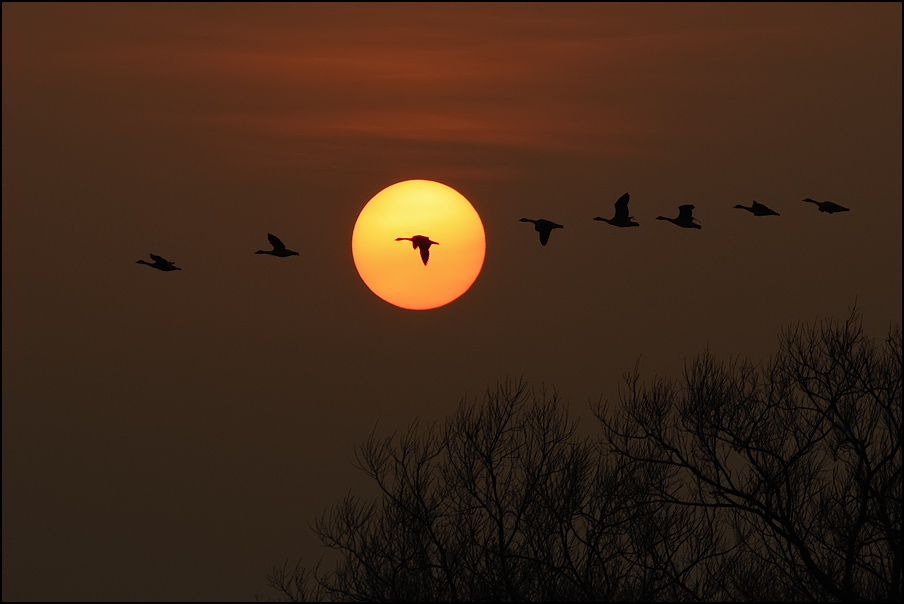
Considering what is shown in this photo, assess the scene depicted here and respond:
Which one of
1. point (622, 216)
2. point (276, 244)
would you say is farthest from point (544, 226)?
point (276, 244)

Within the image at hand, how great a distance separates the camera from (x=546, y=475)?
24938 millimetres

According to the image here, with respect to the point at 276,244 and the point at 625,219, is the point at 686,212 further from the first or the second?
the point at 276,244

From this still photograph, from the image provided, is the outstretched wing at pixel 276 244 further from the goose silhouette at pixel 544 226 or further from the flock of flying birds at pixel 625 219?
the goose silhouette at pixel 544 226

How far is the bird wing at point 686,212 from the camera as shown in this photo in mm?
23438

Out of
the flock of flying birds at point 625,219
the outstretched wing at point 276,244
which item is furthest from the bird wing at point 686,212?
the outstretched wing at point 276,244

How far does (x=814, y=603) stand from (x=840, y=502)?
1.93 metres

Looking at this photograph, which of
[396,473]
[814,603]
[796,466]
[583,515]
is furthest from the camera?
[396,473]

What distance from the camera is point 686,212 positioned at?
23953 millimetres

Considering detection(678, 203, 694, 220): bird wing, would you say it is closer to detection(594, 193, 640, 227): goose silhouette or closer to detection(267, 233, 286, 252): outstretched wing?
detection(594, 193, 640, 227): goose silhouette

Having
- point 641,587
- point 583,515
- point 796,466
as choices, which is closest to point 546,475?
point 583,515

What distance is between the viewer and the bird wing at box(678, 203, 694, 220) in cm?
2344

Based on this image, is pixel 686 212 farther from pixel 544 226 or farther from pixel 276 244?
pixel 276 244

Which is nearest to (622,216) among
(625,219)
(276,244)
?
(625,219)

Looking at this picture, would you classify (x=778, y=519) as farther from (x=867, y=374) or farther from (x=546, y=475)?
(x=546, y=475)
